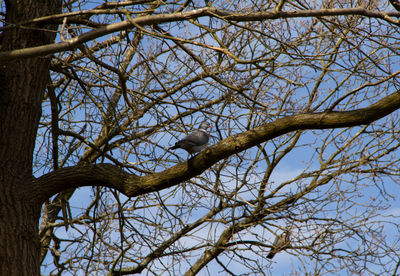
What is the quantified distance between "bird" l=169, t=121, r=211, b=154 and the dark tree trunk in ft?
5.52

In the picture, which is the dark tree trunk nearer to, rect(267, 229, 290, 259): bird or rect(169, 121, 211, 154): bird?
rect(169, 121, 211, 154): bird

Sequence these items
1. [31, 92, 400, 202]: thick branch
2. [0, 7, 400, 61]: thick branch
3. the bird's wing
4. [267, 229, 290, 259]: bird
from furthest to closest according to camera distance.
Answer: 1. [267, 229, 290, 259]: bird
2. the bird's wing
3. [31, 92, 400, 202]: thick branch
4. [0, 7, 400, 61]: thick branch

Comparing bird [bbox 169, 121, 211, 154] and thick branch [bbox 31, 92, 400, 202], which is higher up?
bird [bbox 169, 121, 211, 154]

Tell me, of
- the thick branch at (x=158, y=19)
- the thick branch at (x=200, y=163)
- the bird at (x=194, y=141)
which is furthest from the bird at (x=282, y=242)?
the thick branch at (x=158, y=19)

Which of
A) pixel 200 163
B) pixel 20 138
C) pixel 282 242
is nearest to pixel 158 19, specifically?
pixel 200 163

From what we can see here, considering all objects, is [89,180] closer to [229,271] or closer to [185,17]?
[185,17]

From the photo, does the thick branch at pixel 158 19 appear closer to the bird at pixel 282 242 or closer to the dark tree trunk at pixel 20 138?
the dark tree trunk at pixel 20 138

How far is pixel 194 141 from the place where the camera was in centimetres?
522

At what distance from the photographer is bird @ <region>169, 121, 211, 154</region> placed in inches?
204

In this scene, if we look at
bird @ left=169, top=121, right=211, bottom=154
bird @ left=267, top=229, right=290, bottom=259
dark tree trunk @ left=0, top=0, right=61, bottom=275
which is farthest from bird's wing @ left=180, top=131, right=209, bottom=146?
dark tree trunk @ left=0, top=0, right=61, bottom=275

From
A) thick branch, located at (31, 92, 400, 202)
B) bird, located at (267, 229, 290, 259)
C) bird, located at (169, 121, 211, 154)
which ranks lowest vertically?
bird, located at (267, 229, 290, 259)

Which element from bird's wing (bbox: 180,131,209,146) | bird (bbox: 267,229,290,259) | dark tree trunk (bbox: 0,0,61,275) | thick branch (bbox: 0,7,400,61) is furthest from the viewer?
bird (bbox: 267,229,290,259)

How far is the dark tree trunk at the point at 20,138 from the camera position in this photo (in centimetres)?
434

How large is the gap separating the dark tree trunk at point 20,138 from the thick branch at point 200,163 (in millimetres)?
225
